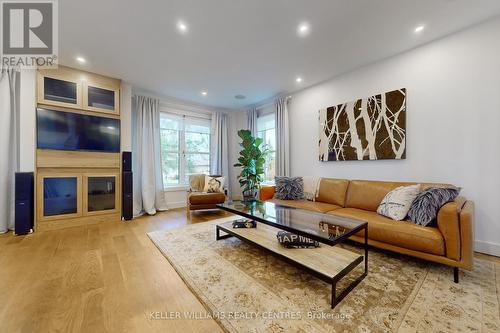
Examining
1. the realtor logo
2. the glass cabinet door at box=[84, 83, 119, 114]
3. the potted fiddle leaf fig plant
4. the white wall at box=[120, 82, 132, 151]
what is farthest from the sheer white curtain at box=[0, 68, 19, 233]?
the potted fiddle leaf fig plant

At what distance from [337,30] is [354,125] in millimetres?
1437

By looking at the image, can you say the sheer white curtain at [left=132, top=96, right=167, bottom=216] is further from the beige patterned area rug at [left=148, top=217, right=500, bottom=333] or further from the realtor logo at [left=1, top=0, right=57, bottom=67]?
the beige patterned area rug at [left=148, top=217, right=500, bottom=333]

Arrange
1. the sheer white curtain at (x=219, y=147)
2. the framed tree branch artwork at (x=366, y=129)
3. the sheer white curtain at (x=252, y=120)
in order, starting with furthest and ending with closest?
1. the sheer white curtain at (x=219, y=147)
2. the sheer white curtain at (x=252, y=120)
3. the framed tree branch artwork at (x=366, y=129)

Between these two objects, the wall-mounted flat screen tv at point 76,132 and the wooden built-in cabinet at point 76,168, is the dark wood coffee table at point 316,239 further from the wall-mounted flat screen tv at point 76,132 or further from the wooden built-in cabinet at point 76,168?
the wall-mounted flat screen tv at point 76,132

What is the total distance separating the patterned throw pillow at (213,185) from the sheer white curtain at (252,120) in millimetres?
1547

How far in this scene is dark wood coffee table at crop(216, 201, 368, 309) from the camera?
4.61ft

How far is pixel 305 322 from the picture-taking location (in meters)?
1.21

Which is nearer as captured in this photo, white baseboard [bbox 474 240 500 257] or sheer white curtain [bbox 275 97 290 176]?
white baseboard [bbox 474 240 500 257]

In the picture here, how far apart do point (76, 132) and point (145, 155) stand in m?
1.15

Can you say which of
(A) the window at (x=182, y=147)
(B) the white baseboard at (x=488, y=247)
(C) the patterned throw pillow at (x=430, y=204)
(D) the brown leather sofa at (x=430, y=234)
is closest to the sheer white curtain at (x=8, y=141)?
(A) the window at (x=182, y=147)

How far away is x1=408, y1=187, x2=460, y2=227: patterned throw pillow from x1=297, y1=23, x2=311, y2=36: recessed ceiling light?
216 cm

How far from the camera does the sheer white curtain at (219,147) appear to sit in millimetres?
5195

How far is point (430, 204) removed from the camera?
6.02ft

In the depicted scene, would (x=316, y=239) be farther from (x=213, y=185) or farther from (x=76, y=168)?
(x=76, y=168)
